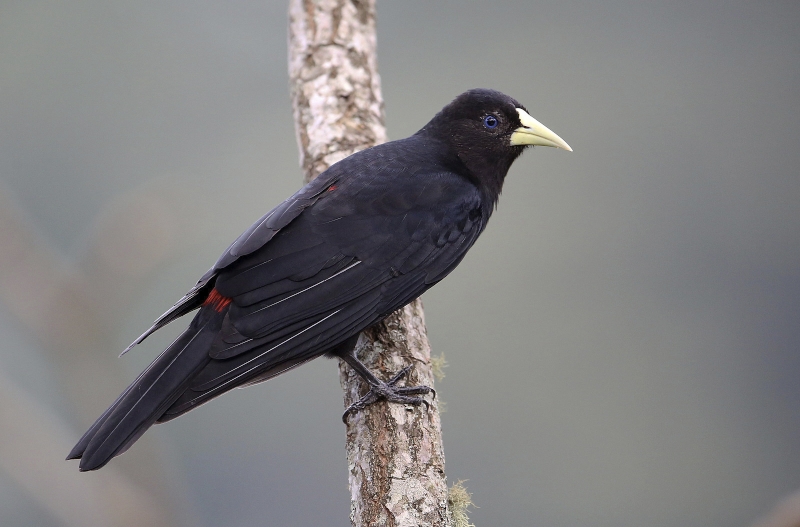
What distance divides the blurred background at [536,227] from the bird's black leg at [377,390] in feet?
13.5

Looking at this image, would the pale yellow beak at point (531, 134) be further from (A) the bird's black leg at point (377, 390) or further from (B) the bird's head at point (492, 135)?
(A) the bird's black leg at point (377, 390)

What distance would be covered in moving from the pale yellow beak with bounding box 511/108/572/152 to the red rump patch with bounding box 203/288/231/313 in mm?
1346

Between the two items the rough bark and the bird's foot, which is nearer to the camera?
the rough bark

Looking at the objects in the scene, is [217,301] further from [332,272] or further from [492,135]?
[492,135]

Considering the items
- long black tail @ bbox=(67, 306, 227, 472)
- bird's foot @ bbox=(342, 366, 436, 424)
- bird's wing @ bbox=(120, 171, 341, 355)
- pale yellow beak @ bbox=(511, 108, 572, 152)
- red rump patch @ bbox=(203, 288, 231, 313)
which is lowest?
bird's foot @ bbox=(342, 366, 436, 424)

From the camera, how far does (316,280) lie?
2328 mm

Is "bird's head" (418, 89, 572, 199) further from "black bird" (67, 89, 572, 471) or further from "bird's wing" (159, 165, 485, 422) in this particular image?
"bird's wing" (159, 165, 485, 422)

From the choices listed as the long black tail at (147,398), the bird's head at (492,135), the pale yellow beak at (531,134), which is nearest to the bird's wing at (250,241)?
the long black tail at (147,398)

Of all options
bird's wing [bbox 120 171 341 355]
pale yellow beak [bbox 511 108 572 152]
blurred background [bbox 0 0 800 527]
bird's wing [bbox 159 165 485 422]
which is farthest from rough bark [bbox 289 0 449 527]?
blurred background [bbox 0 0 800 527]

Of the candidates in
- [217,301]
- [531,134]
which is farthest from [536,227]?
[217,301]

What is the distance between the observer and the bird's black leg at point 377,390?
235 cm

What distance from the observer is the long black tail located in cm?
203

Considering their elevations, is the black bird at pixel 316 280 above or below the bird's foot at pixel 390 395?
above

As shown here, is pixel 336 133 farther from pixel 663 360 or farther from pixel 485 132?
pixel 663 360
